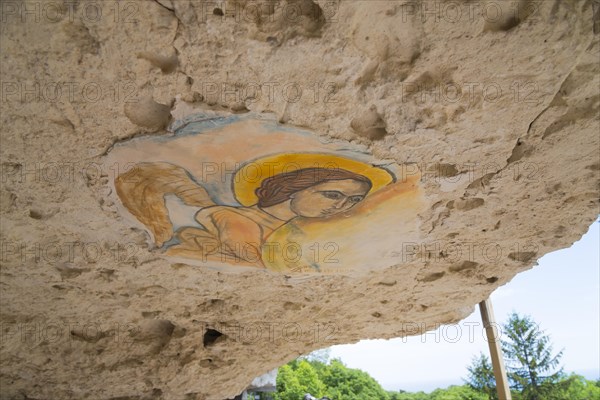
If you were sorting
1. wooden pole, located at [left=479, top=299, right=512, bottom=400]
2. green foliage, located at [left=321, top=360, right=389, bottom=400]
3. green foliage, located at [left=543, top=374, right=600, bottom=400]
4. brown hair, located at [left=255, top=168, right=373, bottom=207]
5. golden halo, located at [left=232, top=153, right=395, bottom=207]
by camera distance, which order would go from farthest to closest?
1. green foliage, located at [left=321, top=360, right=389, bottom=400]
2. green foliage, located at [left=543, top=374, right=600, bottom=400]
3. wooden pole, located at [left=479, top=299, right=512, bottom=400]
4. brown hair, located at [left=255, top=168, right=373, bottom=207]
5. golden halo, located at [left=232, top=153, right=395, bottom=207]

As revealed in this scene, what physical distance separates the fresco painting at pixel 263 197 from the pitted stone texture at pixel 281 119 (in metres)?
0.13

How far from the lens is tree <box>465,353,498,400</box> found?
14.3 m

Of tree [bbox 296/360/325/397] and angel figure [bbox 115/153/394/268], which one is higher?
tree [bbox 296/360/325/397]

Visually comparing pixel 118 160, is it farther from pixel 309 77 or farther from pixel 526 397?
pixel 526 397

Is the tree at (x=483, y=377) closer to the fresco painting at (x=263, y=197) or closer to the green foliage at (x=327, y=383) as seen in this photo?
the green foliage at (x=327, y=383)

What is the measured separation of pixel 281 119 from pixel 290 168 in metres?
0.47

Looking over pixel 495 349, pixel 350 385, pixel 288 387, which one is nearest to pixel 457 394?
pixel 350 385

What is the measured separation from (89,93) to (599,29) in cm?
254

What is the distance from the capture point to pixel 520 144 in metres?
3.00

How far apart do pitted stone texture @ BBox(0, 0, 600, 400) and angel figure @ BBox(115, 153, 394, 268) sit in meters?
0.20

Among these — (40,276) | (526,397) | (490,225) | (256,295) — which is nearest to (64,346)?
(40,276)

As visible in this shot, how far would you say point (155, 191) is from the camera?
3.26 metres

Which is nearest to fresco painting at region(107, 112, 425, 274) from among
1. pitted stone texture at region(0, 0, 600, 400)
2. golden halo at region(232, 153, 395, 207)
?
golden halo at region(232, 153, 395, 207)

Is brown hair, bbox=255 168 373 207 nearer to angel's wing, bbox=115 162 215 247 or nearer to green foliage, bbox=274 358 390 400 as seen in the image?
angel's wing, bbox=115 162 215 247
